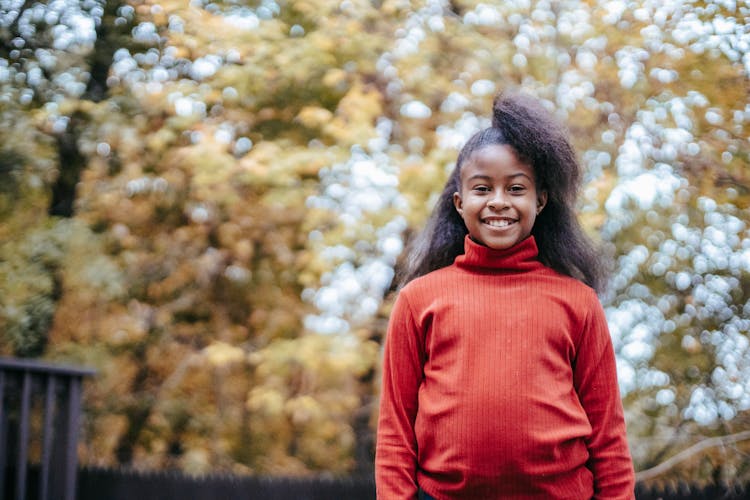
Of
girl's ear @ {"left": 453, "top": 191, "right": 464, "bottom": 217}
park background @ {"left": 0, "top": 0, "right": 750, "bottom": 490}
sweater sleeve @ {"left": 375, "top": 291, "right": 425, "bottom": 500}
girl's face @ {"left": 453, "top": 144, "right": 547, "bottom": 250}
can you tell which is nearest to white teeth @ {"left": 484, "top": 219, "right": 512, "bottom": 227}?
girl's face @ {"left": 453, "top": 144, "right": 547, "bottom": 250}

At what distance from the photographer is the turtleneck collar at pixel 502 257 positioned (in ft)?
6.30

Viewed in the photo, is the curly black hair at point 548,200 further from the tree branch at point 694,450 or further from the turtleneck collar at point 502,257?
the tree branch at point 694,450

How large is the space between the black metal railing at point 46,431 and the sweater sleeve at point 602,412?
9.70 feet

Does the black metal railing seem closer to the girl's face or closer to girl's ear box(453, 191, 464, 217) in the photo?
girl's ear box(453, 191, 464, 217)

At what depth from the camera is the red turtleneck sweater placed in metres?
1.78

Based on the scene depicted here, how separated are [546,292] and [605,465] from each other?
1.24ft

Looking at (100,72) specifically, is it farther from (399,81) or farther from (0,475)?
(0,475)

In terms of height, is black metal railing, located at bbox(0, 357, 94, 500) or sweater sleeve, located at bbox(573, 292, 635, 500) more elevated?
sweater sleeve, located at bbox(573, 292, 635, 500)

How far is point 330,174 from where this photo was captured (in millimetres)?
5273

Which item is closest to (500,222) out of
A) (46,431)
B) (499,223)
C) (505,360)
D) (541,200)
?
(499,223)

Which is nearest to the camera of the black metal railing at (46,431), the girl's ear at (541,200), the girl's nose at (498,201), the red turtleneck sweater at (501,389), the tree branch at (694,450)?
the red turtleneck sweater at (501,389)

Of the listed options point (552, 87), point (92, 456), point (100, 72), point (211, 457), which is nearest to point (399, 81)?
point (552, 87)

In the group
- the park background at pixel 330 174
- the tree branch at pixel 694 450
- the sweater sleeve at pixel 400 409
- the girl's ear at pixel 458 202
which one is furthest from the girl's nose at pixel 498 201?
the tree branch at pixel 694 450

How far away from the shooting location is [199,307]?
6637 mm
